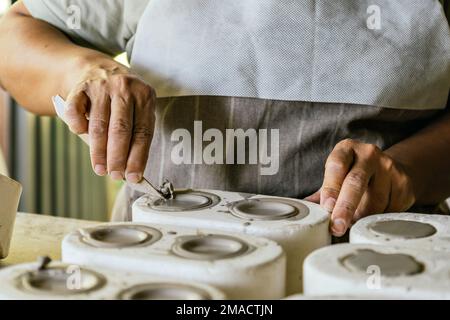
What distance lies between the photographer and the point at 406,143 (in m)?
1.08

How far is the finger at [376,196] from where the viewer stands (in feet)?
3.05

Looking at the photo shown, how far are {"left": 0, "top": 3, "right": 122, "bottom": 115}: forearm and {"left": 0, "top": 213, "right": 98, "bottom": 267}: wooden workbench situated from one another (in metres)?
0.20

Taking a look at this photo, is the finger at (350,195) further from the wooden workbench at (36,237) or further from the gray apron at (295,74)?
the wooden workbench at (36,237)

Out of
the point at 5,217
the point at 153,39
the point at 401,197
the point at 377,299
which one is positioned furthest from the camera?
the point at 153,39

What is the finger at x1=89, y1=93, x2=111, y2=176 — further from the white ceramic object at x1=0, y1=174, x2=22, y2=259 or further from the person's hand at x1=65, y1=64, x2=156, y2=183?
the white ceramic object at x1=0, y1=174, x2=22, y2=259

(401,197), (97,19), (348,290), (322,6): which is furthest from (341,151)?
(97,19)

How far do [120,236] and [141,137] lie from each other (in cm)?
23

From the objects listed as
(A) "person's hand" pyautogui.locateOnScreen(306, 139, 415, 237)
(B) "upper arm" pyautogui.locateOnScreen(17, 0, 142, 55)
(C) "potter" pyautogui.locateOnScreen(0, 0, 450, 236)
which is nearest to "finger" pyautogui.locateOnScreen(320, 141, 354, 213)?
(A) "person's hand" pyautogui.locateOnScreen(306, 139, 415, 237)

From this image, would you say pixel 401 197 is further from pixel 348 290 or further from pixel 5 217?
pixel 5 217

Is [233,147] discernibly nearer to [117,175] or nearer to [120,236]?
[117,175]

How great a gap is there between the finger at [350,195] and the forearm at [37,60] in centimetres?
39

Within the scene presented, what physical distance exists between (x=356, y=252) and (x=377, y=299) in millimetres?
93

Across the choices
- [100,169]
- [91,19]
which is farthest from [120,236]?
[91,19]

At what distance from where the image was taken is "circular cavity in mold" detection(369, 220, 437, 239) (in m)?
0.73
